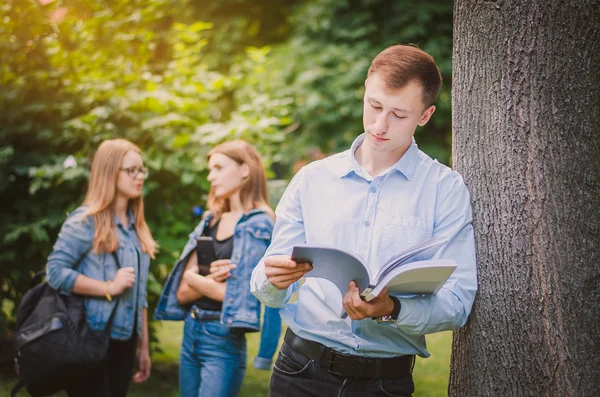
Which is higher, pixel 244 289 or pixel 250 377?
pixel 244 289

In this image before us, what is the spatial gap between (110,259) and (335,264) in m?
2.28

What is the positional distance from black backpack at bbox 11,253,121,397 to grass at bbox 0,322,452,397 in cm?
190

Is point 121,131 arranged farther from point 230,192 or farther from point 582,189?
point 582,189

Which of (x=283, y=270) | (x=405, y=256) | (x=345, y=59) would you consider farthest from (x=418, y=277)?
(x=345, y=59)

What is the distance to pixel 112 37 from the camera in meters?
5.58

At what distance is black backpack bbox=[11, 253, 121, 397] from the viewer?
3.45 meters

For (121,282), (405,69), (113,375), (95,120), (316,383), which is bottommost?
(113,375)

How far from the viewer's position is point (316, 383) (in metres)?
2.29

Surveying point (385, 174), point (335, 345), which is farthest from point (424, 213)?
point (335, 345)

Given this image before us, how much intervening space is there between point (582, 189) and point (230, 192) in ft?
7.72

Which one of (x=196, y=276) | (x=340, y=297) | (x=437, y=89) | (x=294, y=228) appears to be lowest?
(x=196, y=276)

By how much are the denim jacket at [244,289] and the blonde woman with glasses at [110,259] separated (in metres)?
0.21

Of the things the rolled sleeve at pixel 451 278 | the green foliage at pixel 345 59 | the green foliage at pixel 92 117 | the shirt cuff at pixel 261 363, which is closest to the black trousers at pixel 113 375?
the shirt cuff at pixel 261 363

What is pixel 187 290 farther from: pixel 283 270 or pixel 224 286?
pixel 283 270
